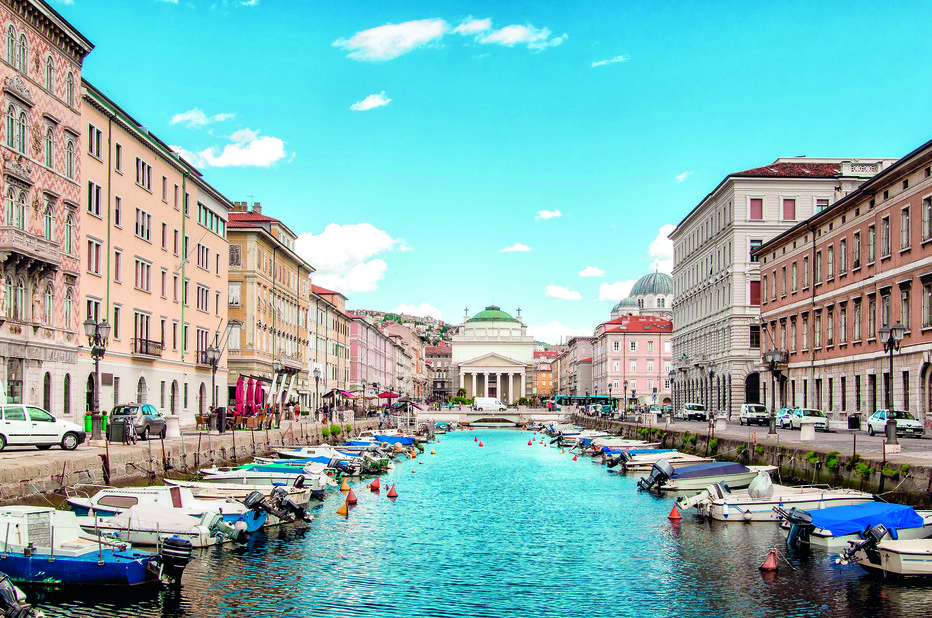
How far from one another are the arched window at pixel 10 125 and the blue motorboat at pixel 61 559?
2164cm

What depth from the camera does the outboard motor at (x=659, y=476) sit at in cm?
3744

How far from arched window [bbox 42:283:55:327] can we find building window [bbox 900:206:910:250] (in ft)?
130

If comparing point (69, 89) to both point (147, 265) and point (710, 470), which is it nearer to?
point (147, 265)

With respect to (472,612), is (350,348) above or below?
above

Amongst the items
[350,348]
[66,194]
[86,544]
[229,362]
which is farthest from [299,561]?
[350,348]

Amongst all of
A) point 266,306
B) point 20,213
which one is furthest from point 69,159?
point 266,306

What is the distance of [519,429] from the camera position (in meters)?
125

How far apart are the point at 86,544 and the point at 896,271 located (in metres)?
41.5

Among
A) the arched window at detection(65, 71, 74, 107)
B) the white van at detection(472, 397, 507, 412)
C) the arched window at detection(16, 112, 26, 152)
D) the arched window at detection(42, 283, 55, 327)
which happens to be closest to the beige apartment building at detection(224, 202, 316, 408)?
the arched window at detection(42, 283, 55, 327)

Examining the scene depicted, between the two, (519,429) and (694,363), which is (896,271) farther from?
(519,429)

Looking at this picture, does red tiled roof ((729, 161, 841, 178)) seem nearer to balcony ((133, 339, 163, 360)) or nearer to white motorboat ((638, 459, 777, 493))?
white motorboat ((638, 459, 777, 493))

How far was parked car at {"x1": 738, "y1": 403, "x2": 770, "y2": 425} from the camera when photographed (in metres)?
63.8

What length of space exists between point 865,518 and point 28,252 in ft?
100

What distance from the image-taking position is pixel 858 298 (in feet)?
176
